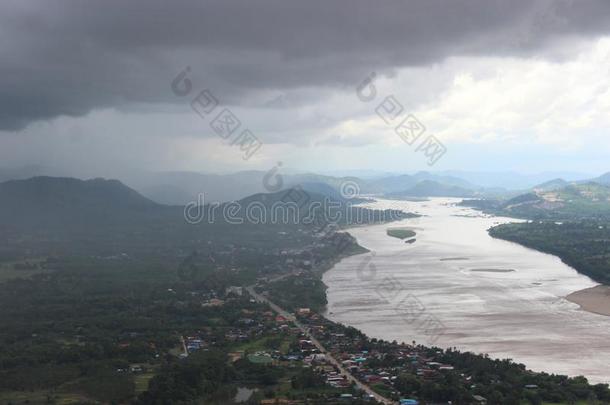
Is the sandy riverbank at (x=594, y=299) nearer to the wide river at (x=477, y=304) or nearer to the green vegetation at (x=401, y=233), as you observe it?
the wide river at (x=477, y=304)

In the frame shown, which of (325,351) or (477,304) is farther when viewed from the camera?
(477,304)

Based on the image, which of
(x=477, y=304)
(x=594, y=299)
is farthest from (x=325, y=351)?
(x=594, y=299)

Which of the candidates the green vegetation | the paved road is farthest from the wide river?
the green vegetation

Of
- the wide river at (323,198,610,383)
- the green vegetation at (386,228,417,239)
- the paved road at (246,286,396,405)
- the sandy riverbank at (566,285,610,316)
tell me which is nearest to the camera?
the paved road at (246,286,396,405)

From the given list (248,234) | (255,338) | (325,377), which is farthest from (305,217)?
(325,377)

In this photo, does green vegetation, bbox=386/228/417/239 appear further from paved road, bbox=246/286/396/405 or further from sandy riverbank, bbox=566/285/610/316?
paved road, bbox=246/286/396/405

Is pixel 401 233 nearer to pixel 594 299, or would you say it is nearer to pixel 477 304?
pixel 594 299
